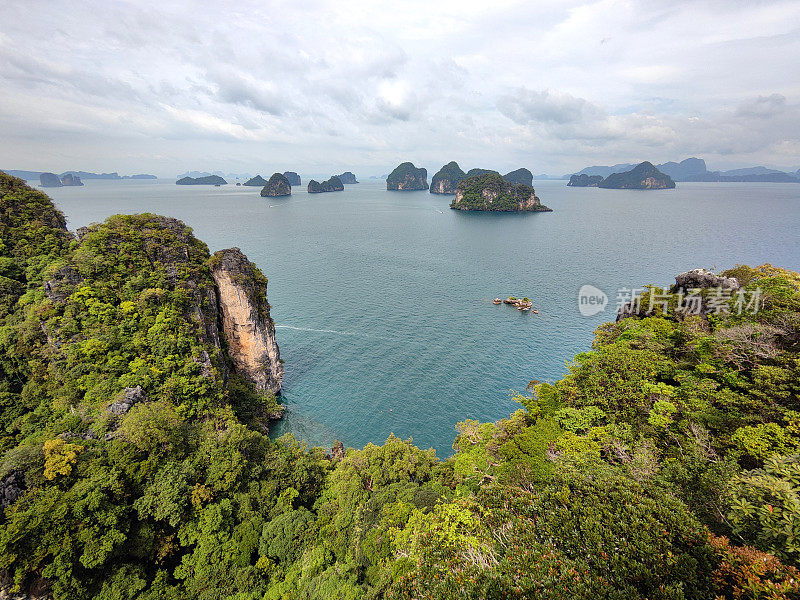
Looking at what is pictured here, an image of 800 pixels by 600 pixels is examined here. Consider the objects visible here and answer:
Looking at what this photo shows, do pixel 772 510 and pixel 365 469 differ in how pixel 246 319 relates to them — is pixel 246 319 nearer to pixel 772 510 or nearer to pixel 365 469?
pixel 365 469

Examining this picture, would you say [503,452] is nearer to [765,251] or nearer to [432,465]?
[432,465]

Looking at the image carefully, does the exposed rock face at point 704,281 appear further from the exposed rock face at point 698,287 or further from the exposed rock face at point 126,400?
the exposed rock face at point 126,400

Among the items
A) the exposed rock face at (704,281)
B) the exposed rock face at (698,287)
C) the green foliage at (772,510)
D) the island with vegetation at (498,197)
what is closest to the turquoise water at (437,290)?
the exposed rock face at (698,287)

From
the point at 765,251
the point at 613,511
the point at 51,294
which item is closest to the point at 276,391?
the point at 51,294

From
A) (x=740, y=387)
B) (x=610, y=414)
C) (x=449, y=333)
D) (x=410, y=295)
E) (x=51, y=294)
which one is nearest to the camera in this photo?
(x=740, y=387)

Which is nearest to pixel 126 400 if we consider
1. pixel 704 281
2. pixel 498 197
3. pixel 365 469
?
pixel 365 469
